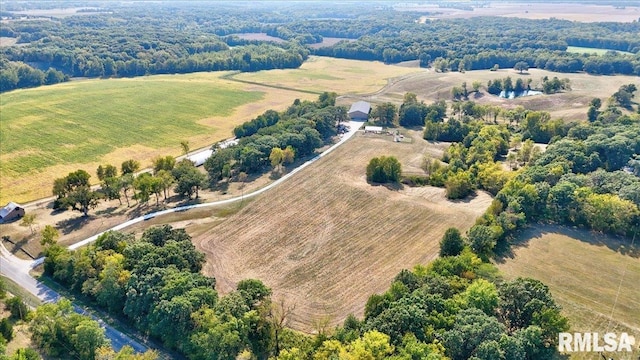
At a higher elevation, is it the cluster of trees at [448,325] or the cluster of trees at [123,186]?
the cluster of trees at [448,325]

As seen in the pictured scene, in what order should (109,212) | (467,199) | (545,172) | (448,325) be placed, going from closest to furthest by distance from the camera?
(448,325) → (109,212) → (545,172) → (467,199)

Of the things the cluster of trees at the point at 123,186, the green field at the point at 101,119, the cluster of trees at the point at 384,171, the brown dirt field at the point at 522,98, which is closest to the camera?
the cluster of trees at the point at 123,186

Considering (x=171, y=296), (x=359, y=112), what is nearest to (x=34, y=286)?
(x=171, y=296)

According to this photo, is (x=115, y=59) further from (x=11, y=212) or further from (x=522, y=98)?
(x=522, y=98)

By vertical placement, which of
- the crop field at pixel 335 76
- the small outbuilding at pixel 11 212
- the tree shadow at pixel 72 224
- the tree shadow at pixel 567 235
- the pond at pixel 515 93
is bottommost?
the tree shadow at pixel 72 224

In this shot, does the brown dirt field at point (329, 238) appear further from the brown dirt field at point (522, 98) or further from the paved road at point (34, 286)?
the brown dirt field at point (522, 98)

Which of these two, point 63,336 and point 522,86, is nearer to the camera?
point 63,336

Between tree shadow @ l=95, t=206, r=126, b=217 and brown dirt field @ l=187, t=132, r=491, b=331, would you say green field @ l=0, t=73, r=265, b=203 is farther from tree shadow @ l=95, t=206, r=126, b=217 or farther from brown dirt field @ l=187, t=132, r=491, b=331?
brown dirt field @ l=187, t=132, r=491, b=331

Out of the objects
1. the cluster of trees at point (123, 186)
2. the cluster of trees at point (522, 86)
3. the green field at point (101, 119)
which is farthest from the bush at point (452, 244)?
the cluster of trees at point (522, 86)
